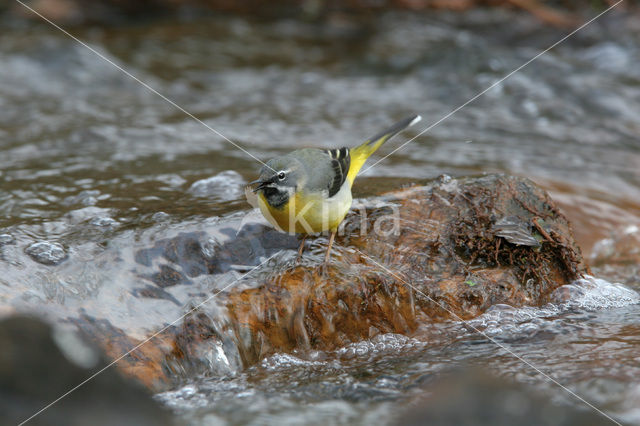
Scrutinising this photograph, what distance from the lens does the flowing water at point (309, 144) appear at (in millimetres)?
3865

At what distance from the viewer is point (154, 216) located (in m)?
4.91

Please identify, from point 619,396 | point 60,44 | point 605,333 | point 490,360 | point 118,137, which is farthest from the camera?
point 60,44

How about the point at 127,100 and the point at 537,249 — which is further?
the point at 127,100

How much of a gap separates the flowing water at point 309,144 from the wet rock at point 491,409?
0.34 ft

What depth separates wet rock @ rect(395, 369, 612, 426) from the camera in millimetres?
3203

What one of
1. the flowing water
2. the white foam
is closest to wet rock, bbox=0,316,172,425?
the flowing water

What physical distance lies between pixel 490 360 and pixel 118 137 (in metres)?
5.82

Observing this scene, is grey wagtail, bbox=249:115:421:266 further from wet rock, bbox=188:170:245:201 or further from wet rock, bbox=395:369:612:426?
wet rock, bbox=395:369:612:426

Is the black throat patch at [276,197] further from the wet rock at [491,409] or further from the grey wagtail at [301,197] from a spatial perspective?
the wet rock at [491,409]

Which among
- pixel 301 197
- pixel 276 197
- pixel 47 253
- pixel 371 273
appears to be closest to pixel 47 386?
pixel 47 253

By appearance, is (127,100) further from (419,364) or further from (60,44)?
(419,364)

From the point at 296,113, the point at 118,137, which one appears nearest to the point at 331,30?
the point at 296,113

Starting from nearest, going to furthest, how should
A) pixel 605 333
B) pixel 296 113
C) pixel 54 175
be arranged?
1. pixel 605 333
2. pixel 54 175
3. pixel 296 113

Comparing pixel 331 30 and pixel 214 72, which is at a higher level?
pixel 331 30
